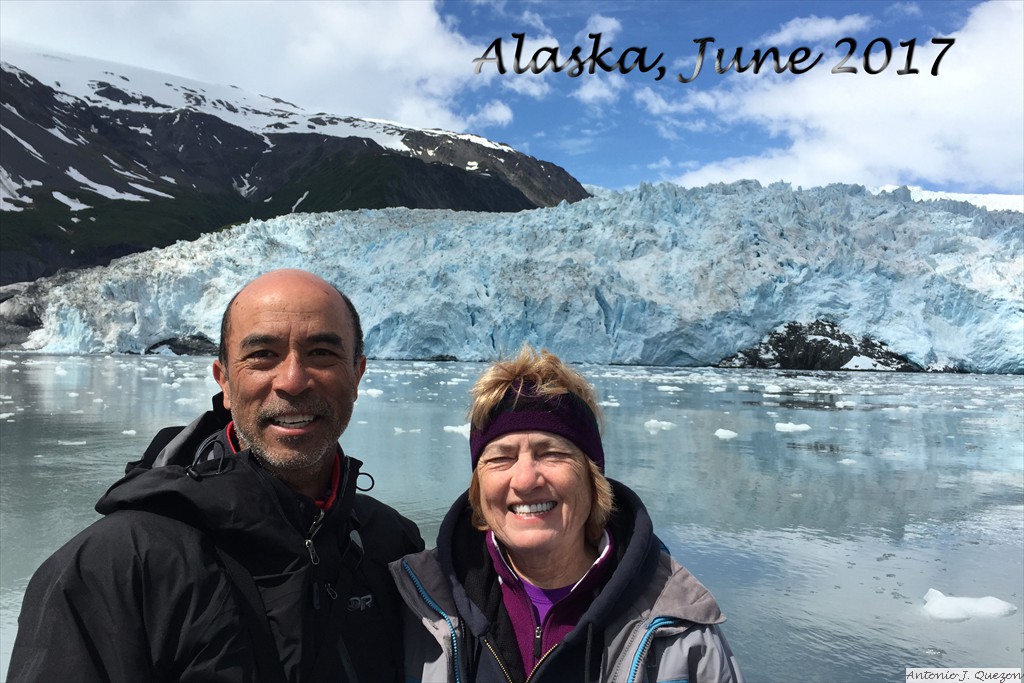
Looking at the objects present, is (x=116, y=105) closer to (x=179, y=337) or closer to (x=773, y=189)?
(x=179, y=337)

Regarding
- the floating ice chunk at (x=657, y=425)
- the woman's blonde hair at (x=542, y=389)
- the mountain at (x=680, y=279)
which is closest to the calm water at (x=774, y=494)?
the floating ice chunk at (x=657, y=425)

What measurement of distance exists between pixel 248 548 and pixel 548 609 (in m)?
0.52

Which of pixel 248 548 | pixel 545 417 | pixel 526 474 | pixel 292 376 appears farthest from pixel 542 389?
pixel 248 548

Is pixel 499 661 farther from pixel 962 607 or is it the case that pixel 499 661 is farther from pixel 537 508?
pixel 962 607

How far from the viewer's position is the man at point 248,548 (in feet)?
3.01

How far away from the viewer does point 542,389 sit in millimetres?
1258

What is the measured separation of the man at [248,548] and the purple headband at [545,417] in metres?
0.28

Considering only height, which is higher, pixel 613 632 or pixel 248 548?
pixel 248 548

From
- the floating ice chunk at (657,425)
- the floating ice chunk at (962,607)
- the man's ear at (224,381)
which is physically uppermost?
the man's ear at (224,381)

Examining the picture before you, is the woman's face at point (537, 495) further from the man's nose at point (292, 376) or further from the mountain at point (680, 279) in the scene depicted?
the mountain at point (680, 279)

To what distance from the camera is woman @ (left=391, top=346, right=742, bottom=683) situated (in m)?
1.11

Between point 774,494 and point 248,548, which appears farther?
point 774,494

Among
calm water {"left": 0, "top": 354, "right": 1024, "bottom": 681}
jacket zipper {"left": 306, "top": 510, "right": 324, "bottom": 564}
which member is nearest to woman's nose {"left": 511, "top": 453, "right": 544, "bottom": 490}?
jacket zipper {"left": 306, "top": 510, "right": 324, "bottom": 564}

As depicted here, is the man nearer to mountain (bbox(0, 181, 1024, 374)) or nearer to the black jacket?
the black jacket
